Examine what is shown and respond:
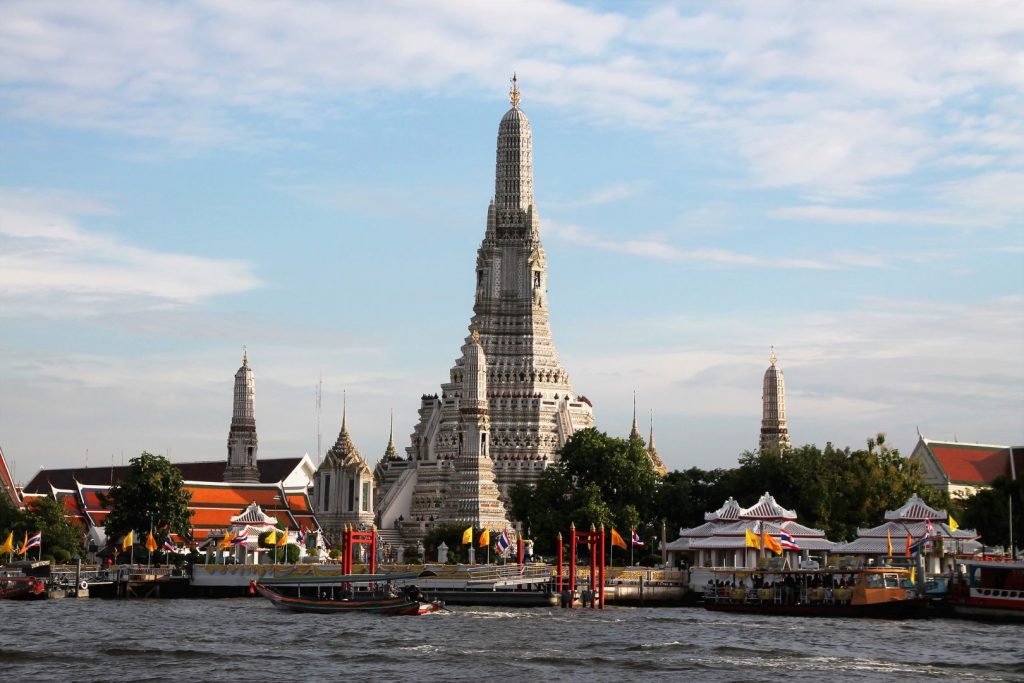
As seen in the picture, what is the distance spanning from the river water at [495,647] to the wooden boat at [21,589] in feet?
31.1

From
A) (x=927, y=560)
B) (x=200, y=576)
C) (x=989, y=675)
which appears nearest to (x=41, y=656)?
(x=989, y=675)

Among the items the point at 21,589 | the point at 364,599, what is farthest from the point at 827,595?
the point at 21,589

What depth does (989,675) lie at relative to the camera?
55.2 metres

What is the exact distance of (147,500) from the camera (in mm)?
105062

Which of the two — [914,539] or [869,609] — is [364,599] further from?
[914,539]

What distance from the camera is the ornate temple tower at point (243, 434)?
136 metres

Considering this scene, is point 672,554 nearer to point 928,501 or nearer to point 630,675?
point 928,501

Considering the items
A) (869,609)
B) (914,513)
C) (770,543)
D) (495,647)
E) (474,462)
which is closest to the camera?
(495,647)

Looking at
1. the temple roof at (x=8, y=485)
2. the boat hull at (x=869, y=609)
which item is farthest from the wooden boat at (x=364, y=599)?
the temple roof at (x=8, y=485)

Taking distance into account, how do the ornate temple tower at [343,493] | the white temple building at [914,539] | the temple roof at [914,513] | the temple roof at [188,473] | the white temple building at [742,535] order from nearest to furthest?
the white temple building at [914,539], the temple roof at [914,513], the white temple building at [742,535], the ornate temple tower at [343,493], the temple roof at [188,473]

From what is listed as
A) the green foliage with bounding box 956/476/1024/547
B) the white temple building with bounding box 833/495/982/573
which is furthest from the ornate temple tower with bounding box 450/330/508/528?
the green foliage with bounding box 956/476/1024/547

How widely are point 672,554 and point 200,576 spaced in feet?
82.4

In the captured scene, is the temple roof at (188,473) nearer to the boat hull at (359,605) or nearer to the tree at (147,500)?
the tree at (147,500)

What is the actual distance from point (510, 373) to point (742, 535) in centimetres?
4113
